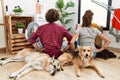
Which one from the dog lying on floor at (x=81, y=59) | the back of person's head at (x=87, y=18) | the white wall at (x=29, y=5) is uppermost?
the white wall at (x=29, y=5)

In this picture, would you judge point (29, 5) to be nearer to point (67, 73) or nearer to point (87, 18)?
point (87, 18)

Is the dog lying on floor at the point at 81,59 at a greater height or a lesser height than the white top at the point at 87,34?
lesser

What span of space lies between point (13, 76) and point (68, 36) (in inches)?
43.8

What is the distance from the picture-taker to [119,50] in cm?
374

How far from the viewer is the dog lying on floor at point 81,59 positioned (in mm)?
2354

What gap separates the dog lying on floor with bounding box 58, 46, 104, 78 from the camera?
235 cm

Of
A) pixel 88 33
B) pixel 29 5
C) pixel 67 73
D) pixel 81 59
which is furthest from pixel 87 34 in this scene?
pixel 29 5

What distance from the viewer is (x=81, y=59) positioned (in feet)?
7.86

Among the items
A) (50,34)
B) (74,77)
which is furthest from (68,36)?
(74,77)

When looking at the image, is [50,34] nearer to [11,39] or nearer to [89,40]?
[89,40]

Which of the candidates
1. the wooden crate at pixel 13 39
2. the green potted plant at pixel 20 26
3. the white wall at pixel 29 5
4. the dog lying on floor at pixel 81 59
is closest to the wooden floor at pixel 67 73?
the dog lying on floor at pixel 81 59

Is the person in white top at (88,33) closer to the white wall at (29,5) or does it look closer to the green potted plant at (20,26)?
the green potted plant at (20,26)

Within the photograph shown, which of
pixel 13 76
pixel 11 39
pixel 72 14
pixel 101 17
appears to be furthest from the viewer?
pixel 72 14

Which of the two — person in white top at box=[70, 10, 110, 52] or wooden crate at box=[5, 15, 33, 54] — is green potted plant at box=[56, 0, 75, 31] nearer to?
wooden crate at box=[5, 15, 33, 54]
